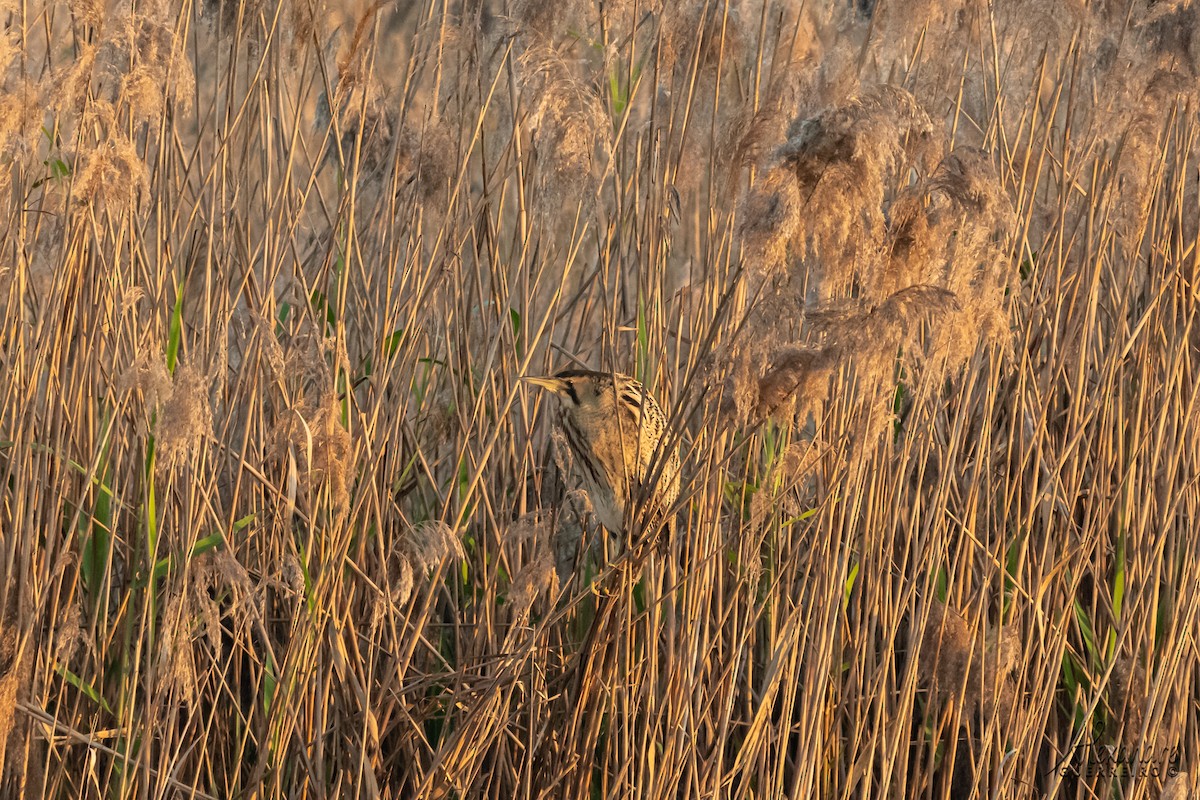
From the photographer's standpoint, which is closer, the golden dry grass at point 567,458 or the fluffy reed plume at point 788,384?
the fluffy reed plume at point 788,384

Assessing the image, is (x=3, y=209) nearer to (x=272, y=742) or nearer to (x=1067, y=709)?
(x=272, y=742)

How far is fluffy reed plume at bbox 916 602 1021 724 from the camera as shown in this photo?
67.1 inches

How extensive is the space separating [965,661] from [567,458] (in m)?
0.67

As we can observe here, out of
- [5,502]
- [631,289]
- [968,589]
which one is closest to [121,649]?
[5,502]

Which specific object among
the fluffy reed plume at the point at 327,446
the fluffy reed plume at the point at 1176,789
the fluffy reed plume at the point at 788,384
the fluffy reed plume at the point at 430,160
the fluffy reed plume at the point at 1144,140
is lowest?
the fluffy reed plume at the point at 1176,789

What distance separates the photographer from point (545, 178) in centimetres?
167

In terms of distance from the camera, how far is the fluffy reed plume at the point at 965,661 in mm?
1705

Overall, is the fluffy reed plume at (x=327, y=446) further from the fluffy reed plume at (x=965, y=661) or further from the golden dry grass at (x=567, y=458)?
the fluffy reed plume at (x=965, y=661)

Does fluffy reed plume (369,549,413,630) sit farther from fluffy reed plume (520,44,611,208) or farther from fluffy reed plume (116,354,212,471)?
fluffy reed plume (520,44,611,208)

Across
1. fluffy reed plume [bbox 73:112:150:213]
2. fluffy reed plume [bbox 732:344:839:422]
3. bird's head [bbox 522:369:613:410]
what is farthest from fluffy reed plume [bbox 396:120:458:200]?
fluffy reed plume [bbox 732:344:839:422]

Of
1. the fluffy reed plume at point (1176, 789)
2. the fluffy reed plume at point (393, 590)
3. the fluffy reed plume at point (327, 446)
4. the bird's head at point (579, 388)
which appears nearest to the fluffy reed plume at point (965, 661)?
the fluffy reed plume at point (1176, 789)

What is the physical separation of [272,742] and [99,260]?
68 cm

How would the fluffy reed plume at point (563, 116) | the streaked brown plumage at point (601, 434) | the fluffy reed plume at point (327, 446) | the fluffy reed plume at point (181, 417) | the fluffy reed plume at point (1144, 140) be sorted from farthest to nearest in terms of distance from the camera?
the streaked brown plumage at point (601, 434)
the fluffy reed plume at point (1144, 140)
the fluffy reed plume at point (563, 116)
the fluffy reed plume at point (327, 446)
the fluffy reed plume at point (181, 417)

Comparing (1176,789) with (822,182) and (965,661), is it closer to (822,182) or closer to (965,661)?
(965,661)
